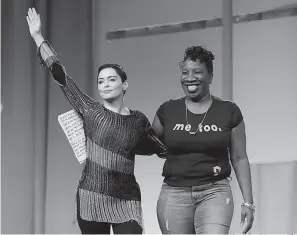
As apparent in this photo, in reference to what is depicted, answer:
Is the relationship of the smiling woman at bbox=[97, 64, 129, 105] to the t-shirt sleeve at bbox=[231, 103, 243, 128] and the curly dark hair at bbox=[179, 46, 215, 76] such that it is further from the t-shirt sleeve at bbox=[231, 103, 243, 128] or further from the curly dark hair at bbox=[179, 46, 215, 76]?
the t-shirt sleeve at bbox=[231, 103, 243, 128]

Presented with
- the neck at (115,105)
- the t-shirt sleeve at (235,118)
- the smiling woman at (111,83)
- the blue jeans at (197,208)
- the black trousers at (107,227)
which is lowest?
the black trousers at (107,227)

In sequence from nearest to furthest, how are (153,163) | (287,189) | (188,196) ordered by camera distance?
(188,196) < (287,189) < (153,163)

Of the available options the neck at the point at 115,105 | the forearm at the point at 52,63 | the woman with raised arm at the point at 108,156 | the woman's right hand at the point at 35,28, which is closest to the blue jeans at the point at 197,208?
the woman with raised arm at the point at 108,156

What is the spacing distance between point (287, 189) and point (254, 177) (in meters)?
0.21

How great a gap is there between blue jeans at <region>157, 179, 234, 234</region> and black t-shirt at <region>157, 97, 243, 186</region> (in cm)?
4

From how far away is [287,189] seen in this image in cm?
380

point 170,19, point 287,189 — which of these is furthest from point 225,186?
point 170,19

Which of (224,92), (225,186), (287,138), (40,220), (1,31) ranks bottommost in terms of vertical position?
(40,220)

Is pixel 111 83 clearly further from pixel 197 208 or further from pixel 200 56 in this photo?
pixel 197 208

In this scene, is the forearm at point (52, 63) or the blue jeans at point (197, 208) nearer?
the blue jeans at point (197, 208)

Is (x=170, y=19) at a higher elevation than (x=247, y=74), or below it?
higher

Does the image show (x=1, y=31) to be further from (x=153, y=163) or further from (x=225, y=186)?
(x=225, y=186)

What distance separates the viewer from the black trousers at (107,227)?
110 inches

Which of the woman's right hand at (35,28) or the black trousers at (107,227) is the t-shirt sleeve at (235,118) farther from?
the woman's right hand at (35,28)
